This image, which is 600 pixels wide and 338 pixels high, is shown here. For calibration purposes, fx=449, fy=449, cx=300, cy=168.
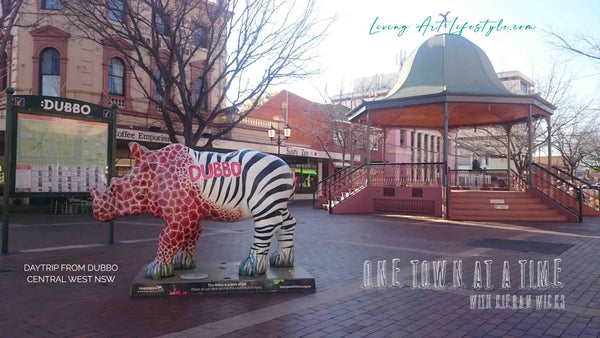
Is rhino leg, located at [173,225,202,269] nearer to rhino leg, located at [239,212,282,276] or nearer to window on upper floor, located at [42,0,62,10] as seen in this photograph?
rhino leg, located at [239,212,282,276]

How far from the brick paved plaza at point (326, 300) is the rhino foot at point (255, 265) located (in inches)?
14.2

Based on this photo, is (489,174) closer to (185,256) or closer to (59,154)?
(185,256)

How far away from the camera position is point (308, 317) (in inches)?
→ 192

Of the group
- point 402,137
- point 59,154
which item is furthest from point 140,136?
point 402,137

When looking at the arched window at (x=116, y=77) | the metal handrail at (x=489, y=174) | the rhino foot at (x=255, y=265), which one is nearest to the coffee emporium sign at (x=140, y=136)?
the arched window at (x=116, y=77)

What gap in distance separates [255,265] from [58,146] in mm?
5796

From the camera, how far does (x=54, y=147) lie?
927 cm

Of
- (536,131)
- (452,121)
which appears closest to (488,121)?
(452,121)

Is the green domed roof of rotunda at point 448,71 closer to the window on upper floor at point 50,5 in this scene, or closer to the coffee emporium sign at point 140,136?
the coffee emporium sign at point 140,136

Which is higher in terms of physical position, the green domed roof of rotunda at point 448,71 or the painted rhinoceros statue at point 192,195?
the green domed roof of rotunda at point 448,71

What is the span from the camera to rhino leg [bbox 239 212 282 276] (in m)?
5.95

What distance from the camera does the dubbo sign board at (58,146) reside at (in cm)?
885

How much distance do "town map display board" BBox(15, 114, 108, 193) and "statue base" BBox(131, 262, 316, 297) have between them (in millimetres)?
4404

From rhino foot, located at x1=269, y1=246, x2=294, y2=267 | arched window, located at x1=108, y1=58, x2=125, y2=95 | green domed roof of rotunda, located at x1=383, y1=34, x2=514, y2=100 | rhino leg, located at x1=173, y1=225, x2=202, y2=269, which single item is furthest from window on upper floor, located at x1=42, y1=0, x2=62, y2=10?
rhino foot, located at x1=269, y1=246, x2=294, y2=267
